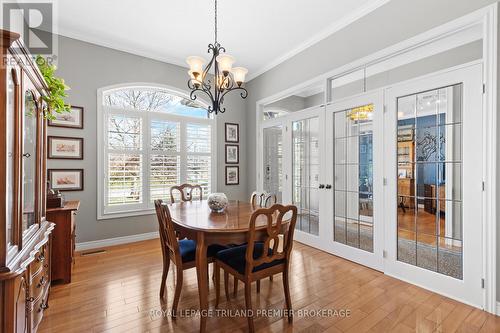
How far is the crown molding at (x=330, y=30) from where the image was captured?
9.25 feet

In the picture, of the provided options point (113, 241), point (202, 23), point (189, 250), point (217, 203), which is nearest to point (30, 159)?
point (189, 250)

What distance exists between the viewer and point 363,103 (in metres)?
2.96

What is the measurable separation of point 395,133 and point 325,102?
1113 millimetres

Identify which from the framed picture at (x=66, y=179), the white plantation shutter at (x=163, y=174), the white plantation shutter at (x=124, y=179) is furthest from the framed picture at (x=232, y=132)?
the framed picture at (x=66, y=179)

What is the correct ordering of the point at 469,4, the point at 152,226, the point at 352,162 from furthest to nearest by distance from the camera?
the point at 152,226 < the point at 352,162 < the point at 469,4

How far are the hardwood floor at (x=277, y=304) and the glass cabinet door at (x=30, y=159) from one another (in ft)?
3.07

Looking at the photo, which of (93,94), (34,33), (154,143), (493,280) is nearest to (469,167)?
(493,280)

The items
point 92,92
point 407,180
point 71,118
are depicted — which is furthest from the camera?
point 92,92

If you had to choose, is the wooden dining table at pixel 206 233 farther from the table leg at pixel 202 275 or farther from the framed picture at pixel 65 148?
the framed picture at pixel 65 148

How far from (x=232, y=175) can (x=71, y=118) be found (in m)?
2.85

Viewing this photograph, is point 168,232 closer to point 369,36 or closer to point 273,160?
point 273,160

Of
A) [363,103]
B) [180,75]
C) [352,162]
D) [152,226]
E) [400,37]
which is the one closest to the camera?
[400,37]

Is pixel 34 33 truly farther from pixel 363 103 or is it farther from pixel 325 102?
pixel 363 103

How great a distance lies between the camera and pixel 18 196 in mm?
1345
